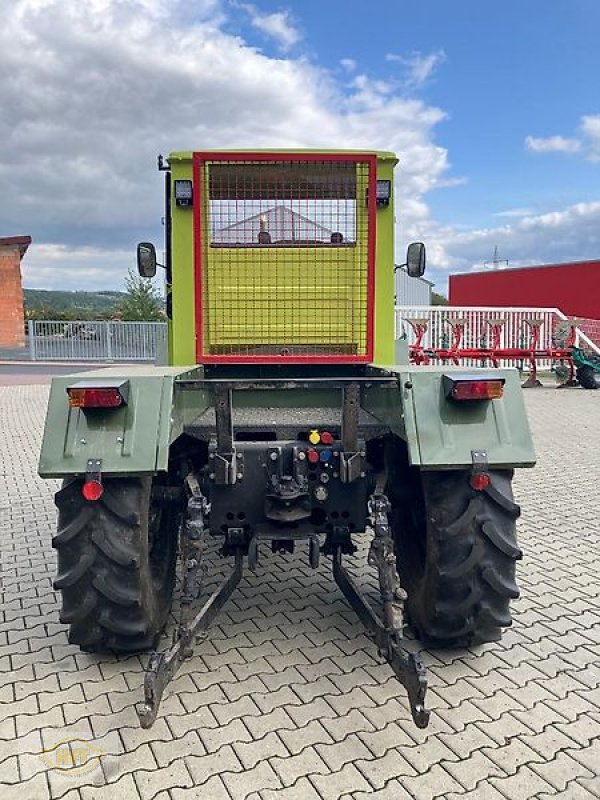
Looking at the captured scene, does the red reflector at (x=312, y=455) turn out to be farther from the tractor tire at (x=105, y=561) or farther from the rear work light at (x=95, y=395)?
the rear work light at (x=95, y=395)

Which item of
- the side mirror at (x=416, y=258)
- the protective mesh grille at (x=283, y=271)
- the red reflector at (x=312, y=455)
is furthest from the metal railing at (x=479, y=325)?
the red reflector at (x=312, y=455)

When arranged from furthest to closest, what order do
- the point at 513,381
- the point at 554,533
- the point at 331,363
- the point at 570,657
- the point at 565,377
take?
the point at 565,377
the point at 554,533
the point at 331,363
the point at 570,657
the point at 513,381

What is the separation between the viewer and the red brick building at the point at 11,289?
2923 cm

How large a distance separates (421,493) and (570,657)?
1153 millimetres

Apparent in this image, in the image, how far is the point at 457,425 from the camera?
11.2 feet

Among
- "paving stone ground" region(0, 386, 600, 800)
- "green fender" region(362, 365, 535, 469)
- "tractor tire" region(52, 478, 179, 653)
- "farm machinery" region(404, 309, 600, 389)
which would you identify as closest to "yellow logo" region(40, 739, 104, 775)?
"paving stone ground" region(0, 386, 600, 800)

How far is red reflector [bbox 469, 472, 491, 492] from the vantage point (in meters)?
3.41

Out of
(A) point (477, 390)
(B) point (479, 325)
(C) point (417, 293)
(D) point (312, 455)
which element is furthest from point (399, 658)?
(C) point (417, 293)

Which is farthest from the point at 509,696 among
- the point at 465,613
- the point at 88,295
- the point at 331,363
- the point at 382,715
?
the point at 88,295

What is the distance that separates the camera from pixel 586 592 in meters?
4.77

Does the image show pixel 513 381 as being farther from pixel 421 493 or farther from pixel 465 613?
pixel 465 613

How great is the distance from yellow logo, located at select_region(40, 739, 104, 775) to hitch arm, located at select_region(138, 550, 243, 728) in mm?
262

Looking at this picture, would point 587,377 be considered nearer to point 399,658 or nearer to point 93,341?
point 399,658

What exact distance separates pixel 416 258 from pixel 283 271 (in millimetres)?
934
